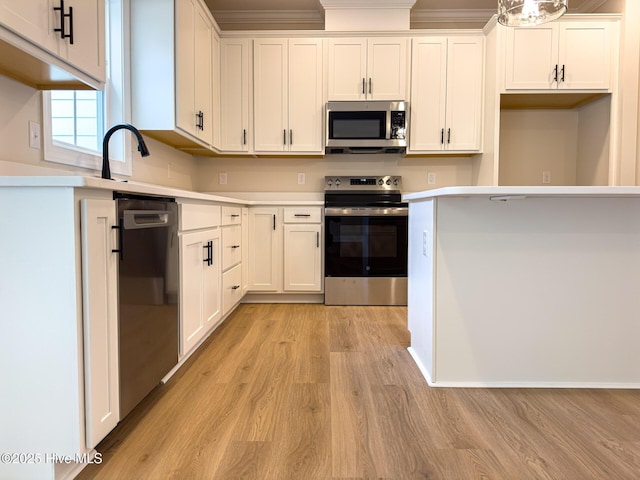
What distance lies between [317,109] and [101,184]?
2664 millimetres

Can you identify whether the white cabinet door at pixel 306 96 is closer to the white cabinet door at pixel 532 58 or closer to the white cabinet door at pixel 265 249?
the white cabinet door at pixel 265 249

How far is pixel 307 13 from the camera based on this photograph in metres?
Answer: 3.81

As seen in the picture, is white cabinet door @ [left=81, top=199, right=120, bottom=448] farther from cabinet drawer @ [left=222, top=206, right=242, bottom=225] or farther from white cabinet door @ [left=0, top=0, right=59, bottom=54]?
cabinet drawer @ [left=222, top=206, right=242, bottom=225]

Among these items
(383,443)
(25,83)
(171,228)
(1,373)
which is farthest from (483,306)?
(25,83)

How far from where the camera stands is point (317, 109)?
3514 mm

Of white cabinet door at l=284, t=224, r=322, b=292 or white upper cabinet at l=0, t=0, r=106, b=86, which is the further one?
white cabinet door at l=284, t=224, r=322, b=292

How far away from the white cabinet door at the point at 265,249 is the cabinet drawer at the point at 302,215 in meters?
0.09

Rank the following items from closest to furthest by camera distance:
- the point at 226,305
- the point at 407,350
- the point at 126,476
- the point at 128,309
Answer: the point at 126,476, the point at 128,309, the point at 407,350, the point at 226,305

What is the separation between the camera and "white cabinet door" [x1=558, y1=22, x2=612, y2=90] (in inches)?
127

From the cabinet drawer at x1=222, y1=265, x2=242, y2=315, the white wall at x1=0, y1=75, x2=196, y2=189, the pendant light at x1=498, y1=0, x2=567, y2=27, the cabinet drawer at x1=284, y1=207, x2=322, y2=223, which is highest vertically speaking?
the pendant light at x1=498, y1=0, x2=567, y2=27

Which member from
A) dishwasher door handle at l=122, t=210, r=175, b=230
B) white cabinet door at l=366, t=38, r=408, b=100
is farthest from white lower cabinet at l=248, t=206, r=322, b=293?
dishwasher door handle at l=122, t=210, r=175, b=230

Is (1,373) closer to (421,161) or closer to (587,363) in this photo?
(587,363)

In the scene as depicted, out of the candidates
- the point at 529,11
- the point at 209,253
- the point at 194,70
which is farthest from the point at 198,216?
the point at 529,11

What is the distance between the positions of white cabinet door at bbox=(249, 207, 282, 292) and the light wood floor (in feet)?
4.36
